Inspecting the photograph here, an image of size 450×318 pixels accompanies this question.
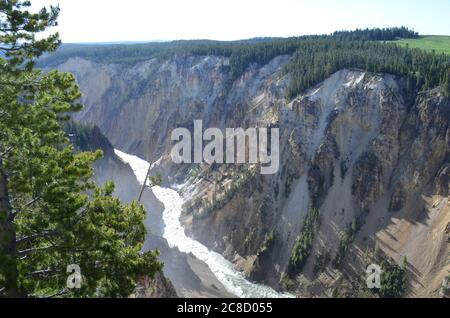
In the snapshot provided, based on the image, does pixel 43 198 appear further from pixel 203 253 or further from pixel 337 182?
pixel 337 182

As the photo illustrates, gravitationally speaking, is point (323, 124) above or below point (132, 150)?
above

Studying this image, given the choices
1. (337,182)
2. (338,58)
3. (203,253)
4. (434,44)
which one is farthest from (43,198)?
(434,44)

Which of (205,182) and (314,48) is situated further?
(314,48)

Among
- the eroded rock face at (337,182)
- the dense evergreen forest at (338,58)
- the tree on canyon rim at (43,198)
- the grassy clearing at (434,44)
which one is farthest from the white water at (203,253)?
the grassy clearing at (434,44)

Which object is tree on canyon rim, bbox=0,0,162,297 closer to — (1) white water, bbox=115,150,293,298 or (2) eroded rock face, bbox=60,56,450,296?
(1) white water, bbox=115,150,293,298

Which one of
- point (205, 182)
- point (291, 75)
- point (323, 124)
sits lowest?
point (205, 182)
